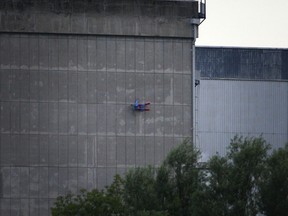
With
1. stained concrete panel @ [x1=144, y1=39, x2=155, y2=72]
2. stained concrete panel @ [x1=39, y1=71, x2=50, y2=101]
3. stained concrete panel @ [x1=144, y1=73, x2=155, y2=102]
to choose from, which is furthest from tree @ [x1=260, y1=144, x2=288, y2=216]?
stained concrete panel @ [x1=39, y1=71, x2=50, y2=101]

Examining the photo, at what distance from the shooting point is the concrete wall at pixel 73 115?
8156 centimetres

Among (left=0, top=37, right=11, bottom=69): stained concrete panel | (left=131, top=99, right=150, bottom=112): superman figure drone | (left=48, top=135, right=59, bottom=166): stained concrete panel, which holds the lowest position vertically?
(left=48, top=135, right=59, bottom=166): stained concrete panel

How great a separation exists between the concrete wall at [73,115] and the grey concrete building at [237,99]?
27.7 metres

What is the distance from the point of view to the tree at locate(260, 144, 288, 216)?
2881 inches

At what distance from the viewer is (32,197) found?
3206 inches

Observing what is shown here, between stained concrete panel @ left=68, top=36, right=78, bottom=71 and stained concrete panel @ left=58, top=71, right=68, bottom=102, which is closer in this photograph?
stained concrete panel @ left=58, top=71, right=68, bottom=102

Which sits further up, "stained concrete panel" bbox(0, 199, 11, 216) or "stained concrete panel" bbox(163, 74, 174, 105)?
"stained concrete panel" bbox(163, 74, 174, 105)

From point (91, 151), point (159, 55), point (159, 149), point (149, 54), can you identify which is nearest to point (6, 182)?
Answer: point (91, 151)

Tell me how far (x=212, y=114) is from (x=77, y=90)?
3109cm

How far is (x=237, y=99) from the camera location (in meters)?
112

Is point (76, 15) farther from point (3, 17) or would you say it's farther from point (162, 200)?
point (162, 200)

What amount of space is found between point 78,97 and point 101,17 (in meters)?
5.25

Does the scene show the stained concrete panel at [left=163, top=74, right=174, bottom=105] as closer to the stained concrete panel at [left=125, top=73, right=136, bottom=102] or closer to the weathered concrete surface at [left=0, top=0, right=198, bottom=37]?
the stained concrete panel at [left=125, top=73, right=136, bottom=102]

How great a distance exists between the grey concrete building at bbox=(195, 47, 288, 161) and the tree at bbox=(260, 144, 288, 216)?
36.6 metres
